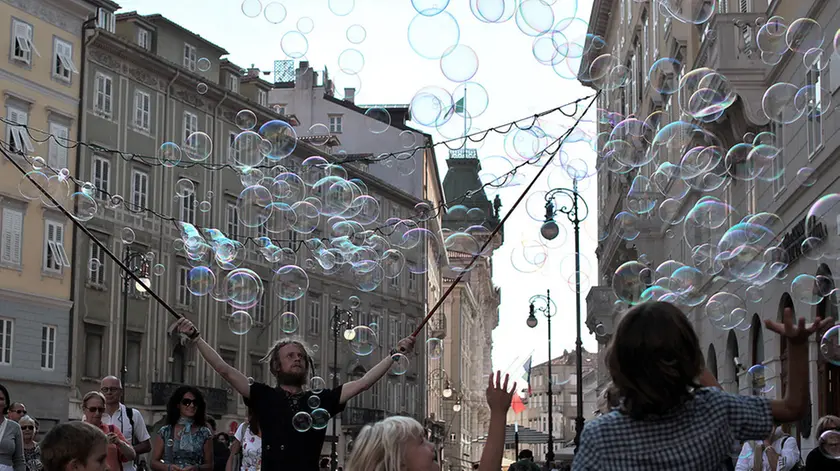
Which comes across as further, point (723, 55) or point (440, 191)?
point (440, 191)

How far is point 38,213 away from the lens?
35.3 m

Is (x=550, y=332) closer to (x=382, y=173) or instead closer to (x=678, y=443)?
(x=382, y=173)

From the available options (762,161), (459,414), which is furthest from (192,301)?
(459,414)

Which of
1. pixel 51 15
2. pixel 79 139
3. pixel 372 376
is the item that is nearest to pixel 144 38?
pixel 51 15

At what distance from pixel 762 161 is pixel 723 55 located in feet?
9.91

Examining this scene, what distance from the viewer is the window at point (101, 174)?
37.9 meters

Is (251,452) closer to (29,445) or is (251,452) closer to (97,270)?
(29,445)

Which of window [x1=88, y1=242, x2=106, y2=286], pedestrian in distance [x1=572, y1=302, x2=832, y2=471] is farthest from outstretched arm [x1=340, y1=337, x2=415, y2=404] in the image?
window [x1=88, y1=242, x2=106, y2=286]

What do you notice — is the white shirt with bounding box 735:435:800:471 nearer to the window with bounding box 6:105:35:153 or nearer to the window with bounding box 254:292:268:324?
the window with bounding box 6:105:35:153

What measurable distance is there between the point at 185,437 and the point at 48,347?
27488mm

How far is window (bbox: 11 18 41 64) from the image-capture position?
34500 millimetres

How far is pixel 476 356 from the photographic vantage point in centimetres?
10881

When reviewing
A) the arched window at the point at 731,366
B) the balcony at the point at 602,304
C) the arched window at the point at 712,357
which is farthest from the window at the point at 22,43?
the arched window at the point at 731,366

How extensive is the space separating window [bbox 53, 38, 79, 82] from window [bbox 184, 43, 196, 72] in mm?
6549
